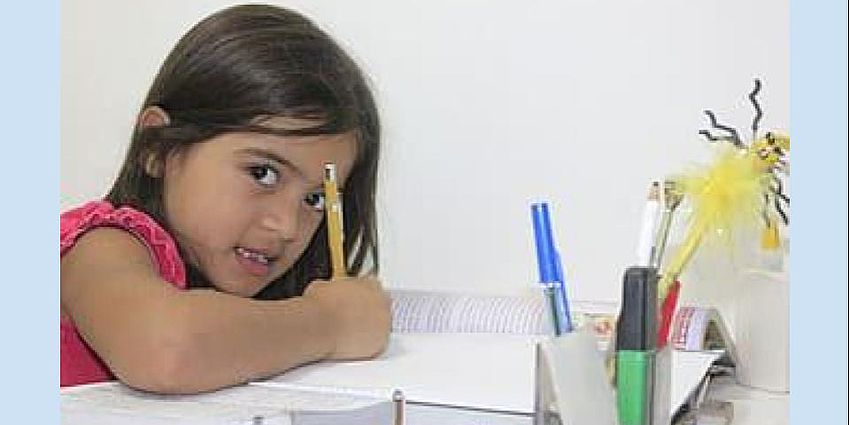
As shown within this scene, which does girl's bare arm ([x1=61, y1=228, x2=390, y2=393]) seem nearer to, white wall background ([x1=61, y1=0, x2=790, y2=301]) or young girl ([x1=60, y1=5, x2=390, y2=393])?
young girl ([x1=60, y1=5, x2=390, y2=393])

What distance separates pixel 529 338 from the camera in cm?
67

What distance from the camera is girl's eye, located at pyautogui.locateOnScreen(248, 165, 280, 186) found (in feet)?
2.30

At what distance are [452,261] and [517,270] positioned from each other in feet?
0.16

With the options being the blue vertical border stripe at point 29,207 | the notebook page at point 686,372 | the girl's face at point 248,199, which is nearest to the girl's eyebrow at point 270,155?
the girl's face at point 248,199

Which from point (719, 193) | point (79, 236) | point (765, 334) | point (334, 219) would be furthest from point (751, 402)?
point (79, 236)

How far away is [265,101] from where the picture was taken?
0.70 m

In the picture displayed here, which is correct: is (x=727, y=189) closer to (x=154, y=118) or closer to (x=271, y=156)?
(x=271, y=156)

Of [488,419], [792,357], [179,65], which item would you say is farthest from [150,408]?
[179,65]

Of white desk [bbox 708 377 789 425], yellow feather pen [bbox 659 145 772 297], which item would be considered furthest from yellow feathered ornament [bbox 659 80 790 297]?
white desk [bbox 708 377 789 425]

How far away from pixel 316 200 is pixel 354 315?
14 centimetres

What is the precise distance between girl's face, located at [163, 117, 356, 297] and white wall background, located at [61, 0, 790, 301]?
91 mm

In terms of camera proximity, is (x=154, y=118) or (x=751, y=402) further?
(x=154, y=118)

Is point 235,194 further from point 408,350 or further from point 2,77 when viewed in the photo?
point 2,77

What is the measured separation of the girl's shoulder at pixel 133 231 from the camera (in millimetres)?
619
